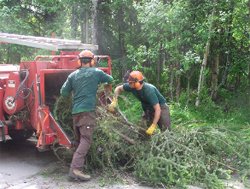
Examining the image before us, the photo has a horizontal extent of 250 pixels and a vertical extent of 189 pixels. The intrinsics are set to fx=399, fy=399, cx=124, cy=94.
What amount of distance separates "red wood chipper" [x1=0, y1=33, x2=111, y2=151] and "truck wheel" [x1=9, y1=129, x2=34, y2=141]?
303 millimetres

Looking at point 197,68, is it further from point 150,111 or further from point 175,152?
point 175,152

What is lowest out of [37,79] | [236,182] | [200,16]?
[236,182]

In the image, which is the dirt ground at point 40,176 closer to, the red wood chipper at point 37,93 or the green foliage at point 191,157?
the green foliage at point 191,157

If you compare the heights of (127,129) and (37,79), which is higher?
(37,79)

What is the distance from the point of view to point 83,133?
568cm

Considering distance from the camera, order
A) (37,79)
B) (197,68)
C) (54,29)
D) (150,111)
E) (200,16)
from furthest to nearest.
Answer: (54,29) < (197,68) < (200,16) < (150,111) < (37,79)

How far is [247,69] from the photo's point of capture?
427 inches

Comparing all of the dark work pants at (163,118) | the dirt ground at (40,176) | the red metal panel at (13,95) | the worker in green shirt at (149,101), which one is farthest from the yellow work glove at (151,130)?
the red metal panel at (13,95)

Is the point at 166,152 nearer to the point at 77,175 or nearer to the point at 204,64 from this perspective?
the point at 77,175

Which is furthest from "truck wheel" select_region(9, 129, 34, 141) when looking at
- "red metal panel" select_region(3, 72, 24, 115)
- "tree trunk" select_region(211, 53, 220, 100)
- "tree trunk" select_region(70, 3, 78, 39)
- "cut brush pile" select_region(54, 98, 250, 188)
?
"tree trunk" select_region(70, 3, 78, 39)

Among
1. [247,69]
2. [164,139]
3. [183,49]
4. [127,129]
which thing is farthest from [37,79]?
[247,69]

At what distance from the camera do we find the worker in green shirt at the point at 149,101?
6.00 m

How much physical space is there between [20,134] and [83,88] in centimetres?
245

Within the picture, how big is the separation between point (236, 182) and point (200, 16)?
5022 mm
